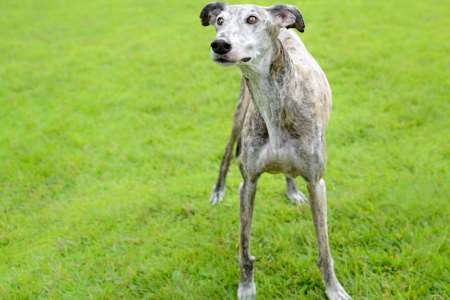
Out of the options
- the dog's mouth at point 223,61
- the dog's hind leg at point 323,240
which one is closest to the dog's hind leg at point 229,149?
the dog's hind leg at point 323,240

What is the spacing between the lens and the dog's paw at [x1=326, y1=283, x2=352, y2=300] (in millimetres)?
3791

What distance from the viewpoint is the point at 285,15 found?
3.31m

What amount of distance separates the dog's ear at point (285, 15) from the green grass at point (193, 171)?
199 centimetres

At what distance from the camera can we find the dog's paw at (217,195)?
A: 17.6 ft

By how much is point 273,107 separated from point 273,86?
5.6 inches

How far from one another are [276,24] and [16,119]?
5.51m

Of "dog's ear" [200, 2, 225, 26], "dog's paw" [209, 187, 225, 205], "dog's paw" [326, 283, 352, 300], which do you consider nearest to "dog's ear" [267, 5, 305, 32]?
"dog's ear" [200, 2, 225, 26]

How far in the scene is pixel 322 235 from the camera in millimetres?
3768

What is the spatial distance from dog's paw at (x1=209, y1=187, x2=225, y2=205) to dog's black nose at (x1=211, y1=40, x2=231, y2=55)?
8.78 feet

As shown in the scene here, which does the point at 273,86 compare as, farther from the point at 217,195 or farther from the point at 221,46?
the point at 217,195

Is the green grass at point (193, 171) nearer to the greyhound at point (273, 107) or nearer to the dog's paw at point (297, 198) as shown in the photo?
the dog's paw at point (297, 198)

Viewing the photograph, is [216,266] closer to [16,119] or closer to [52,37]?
[16,119]

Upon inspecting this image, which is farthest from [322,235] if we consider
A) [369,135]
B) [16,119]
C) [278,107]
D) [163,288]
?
[16,119]

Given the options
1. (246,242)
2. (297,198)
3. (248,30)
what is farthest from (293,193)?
(248,30)
